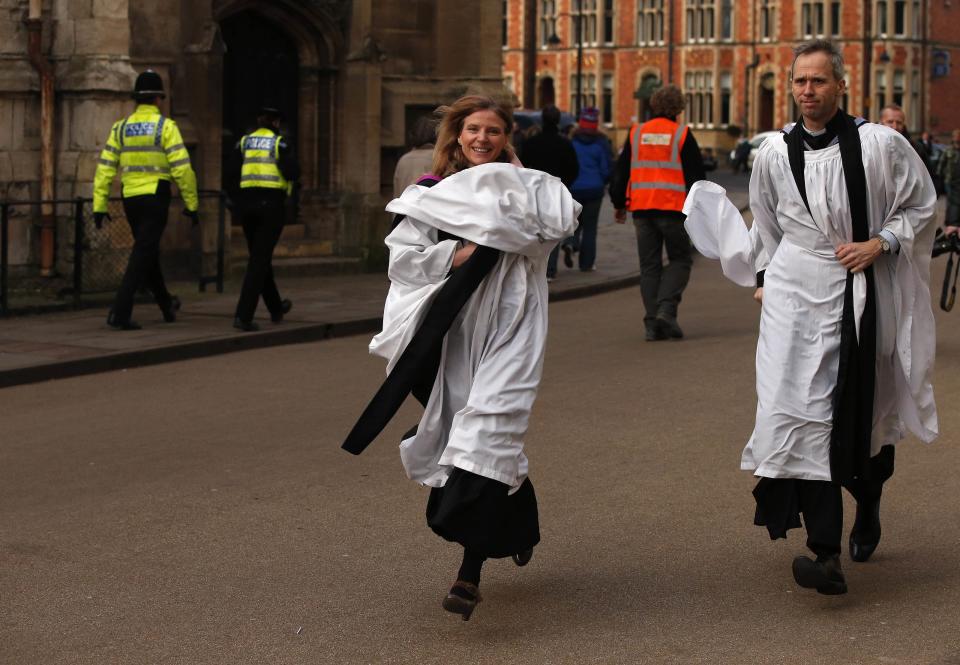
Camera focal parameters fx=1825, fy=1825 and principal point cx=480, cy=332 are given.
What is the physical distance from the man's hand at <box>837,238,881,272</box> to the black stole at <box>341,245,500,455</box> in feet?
3.89

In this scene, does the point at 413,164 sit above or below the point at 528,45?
below

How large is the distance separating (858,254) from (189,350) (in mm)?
7261

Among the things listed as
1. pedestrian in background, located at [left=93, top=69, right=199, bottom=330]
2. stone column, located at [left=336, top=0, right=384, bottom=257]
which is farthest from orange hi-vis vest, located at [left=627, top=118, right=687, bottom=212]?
stone column, located at [left=336, top=0, right=384, bottom=257]

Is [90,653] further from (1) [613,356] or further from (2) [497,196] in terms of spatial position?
(1) [613,356]

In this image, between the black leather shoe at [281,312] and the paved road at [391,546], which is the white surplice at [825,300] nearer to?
the paved road at [391,546]

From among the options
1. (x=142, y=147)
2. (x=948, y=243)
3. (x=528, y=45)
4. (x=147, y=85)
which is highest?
(x=528, y=45)

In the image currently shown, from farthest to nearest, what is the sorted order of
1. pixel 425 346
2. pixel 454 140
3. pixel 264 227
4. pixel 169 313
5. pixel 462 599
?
pixel 169 313 → pixel 264 227 → pixel 454 140 → pixel 425 346 → pixel 462 599

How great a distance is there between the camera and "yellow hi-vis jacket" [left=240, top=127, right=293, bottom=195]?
13.9 m

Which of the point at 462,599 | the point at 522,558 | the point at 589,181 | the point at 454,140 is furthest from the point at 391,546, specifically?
the point at 589,181

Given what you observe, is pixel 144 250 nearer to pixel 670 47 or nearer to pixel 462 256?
pixel 462 256

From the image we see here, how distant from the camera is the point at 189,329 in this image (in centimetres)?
1352

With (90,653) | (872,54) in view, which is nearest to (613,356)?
(90,653)

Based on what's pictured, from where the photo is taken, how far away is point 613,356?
12.5 metres

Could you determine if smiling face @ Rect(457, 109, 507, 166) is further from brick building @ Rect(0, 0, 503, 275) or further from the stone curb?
brick building @ Rect(0, 0, 503, 275)
